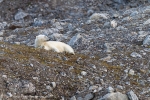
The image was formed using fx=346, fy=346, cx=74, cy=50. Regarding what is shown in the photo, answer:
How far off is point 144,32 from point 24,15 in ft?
32.3

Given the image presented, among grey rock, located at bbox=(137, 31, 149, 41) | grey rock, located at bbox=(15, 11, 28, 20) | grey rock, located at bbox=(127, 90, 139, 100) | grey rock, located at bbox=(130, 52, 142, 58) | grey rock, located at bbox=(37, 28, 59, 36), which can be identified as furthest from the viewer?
grey rock, located at bbox=(15, 11, 28, 20)

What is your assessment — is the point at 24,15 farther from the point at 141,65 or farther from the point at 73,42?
the point at 141,65

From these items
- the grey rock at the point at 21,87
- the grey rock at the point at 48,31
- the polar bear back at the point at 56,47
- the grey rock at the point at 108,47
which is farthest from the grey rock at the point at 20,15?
the grey rock at the point at 21,87

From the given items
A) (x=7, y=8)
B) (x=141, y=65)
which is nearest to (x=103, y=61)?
(x=141, y=65)

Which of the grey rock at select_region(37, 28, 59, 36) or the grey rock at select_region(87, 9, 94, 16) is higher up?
the grey rock at select_region(37, 28, 59, 36)

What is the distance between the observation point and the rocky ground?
7.80 m

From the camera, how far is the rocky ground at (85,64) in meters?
7.80

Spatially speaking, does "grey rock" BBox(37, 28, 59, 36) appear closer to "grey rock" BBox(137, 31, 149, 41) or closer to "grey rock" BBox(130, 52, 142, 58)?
"grey rock" BBox(137, 31, 149, 41)

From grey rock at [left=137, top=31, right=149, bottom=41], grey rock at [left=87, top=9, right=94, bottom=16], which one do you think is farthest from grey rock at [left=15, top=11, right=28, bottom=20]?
grey rock at [left=137, top=31, right=149, bottom=41]

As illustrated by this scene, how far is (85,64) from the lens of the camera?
370 inches

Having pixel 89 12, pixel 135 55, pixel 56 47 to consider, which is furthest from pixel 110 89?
pixel 89 12

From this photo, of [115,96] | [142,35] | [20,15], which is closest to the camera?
[115,96]

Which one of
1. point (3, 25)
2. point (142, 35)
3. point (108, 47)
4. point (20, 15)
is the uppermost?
point (108, 47)

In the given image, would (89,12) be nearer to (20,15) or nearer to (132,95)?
(20,15)
